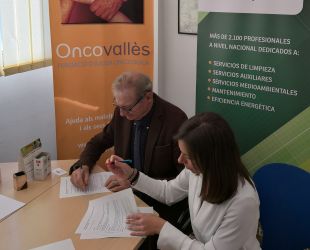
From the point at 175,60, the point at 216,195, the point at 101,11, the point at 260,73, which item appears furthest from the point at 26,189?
the point at 175,60

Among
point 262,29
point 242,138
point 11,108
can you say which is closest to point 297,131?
point 242,138

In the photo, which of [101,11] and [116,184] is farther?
[101,11]

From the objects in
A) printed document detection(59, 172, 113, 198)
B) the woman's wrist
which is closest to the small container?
printed document detection(59, 172, 113, 198)

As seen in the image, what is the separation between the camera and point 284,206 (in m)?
1.85

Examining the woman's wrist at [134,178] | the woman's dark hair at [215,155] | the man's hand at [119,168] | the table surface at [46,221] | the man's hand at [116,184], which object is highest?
the woman's dark hair at [215,155]

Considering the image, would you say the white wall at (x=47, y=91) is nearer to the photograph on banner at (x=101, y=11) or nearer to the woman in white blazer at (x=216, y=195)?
the photograph on banner at (x=101, y=11)

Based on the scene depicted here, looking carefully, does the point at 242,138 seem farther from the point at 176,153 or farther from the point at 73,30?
the point at 73,30

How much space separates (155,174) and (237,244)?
2.71 ft

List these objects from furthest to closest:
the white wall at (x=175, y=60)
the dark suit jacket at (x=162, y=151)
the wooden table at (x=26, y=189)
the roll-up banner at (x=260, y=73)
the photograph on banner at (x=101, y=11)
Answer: the white wall at (x=175, y=60), the photograph on banner at (x=101, y=11), the roll-up banner at (x=260, y=73), the dark suit jacket at (x=162, y=151), the wooden table at (x=26, y=189)

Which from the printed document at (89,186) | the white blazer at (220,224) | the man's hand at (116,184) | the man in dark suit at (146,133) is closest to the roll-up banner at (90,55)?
the man in dark suit at (146,133)

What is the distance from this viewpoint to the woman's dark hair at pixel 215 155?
4.92ft

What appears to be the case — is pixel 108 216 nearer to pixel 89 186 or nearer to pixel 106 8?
pixel 89 186

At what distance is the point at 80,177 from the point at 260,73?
1.42 metres

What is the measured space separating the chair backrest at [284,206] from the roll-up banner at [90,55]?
162 centimetres
